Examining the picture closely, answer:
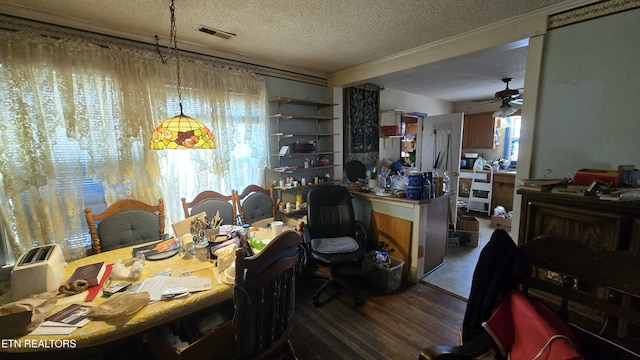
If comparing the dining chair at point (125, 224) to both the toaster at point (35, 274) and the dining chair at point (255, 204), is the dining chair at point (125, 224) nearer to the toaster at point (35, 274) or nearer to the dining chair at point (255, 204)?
the toaster at point (35, 274)

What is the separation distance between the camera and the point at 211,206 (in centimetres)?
236

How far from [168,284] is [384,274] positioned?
6.12 feet

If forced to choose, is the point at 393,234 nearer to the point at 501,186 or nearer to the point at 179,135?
the point at 179,135

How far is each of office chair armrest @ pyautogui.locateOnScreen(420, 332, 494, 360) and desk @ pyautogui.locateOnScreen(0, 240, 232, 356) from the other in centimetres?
97

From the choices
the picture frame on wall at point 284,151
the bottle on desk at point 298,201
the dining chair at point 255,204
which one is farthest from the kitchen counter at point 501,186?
the dining chair at point 255,204

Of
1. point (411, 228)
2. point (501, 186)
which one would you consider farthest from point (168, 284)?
point (501, 186)

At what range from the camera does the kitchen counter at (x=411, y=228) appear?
8.32ft

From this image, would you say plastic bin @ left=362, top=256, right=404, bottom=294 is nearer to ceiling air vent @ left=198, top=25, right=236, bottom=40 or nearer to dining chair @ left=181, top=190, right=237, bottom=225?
dining chair @ left=181, top=190, right=237, bottom=225

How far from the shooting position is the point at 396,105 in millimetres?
4453

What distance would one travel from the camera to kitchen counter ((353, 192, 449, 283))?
254 cm

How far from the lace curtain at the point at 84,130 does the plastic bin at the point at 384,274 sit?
1.87 metres

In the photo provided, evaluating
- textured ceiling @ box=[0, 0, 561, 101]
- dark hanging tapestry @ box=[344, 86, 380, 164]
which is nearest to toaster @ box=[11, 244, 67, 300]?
textured ceiling @ box=[0, 0, 561, 101]

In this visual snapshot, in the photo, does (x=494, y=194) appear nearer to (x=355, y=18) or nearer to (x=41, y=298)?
(x=355, y=18)

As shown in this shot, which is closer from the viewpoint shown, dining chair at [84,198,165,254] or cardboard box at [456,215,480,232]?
dining chair at [84,198,165,254]
